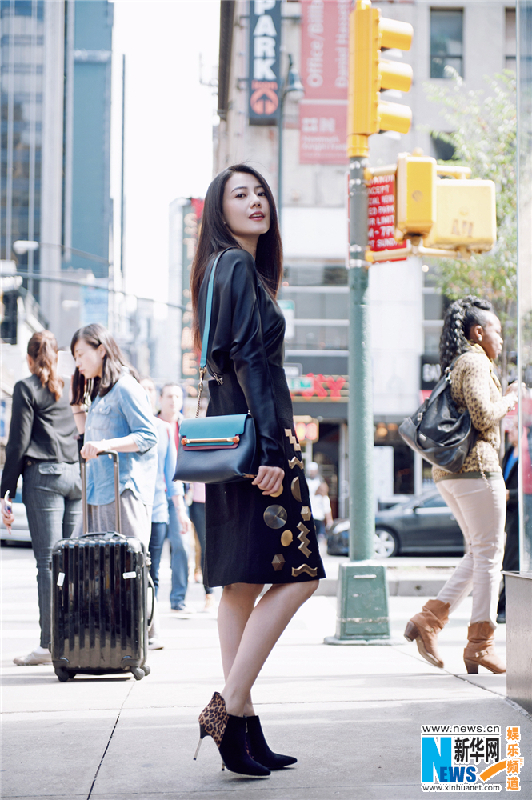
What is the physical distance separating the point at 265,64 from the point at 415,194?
23009mm

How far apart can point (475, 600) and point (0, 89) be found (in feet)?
344

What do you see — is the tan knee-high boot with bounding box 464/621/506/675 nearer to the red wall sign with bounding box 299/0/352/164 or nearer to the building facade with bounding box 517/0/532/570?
the building facade with bounding box 517/0/532/570

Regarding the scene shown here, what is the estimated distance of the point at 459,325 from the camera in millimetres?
5582

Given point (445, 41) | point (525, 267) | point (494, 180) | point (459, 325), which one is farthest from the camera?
point (445, 41)

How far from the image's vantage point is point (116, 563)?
16.9 ft

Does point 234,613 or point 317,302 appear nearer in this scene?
point 234,613

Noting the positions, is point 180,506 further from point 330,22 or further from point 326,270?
point 330,22

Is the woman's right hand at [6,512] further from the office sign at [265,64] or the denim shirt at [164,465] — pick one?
the office sign at [265,64]

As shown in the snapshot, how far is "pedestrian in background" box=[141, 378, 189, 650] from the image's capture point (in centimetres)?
755

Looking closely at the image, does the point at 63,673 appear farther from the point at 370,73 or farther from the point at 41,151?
the point at 41,151

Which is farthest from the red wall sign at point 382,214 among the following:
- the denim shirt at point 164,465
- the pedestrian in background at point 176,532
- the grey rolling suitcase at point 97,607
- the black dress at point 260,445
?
the black dress at point 260,445

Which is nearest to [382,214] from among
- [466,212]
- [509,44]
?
[466,212]

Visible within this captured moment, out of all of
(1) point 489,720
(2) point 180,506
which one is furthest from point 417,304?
(1) point 489,720

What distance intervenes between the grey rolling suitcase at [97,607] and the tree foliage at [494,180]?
15155 millimetres
